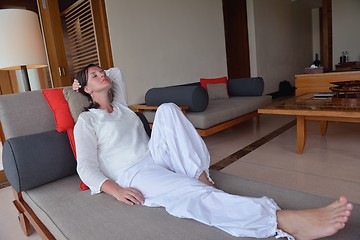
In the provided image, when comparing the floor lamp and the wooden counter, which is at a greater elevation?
the floor lamp

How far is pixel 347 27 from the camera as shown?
7.14m

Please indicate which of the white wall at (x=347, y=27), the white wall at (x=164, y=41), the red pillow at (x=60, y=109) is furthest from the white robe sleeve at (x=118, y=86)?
the white wall at (x=347, y=27)

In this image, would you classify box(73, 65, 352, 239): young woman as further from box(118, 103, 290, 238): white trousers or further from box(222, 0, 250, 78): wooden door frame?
box(222, 0, 250, 78): wooden door frame

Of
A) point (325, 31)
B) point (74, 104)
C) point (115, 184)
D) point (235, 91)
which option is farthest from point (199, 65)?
point (115, 184)

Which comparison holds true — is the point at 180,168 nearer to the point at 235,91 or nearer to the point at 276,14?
the point at 235,91

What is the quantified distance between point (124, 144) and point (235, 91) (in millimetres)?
2914

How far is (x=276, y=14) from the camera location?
6.52m

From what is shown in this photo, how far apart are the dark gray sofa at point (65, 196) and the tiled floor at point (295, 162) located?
427mm

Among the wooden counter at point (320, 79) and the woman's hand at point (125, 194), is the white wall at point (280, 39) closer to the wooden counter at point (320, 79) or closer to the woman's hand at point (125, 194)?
the wooden counter at point (320, 79)

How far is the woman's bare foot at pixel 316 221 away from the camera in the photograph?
0.86 meters

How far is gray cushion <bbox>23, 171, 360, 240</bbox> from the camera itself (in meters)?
0.96

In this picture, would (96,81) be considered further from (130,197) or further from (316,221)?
(316,221)

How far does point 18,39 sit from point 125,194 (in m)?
1.56

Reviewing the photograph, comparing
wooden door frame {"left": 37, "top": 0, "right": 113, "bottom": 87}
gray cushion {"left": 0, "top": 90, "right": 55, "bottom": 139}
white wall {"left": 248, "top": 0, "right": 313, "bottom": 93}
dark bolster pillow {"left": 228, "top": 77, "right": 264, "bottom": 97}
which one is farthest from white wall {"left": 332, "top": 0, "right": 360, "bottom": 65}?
gray cushion {"left": 0, "top": 90, "right": 55, "bottom": 139}
